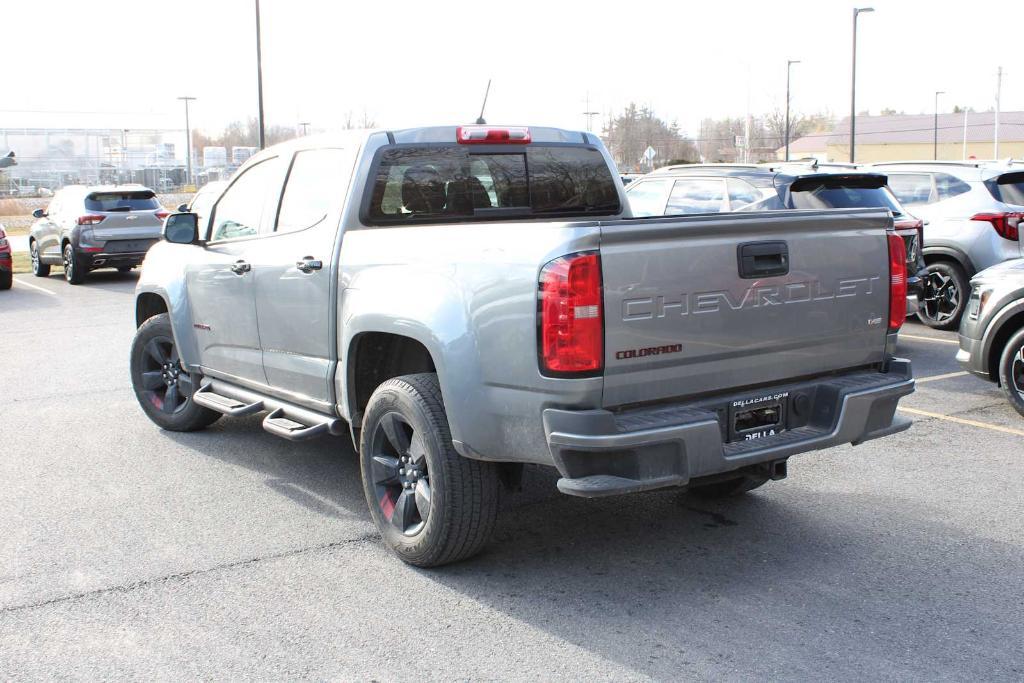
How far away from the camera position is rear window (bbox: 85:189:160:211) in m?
19.1

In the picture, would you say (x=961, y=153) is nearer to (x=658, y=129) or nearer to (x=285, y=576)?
(x=658, y=129)

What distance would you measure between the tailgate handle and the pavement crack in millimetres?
2268

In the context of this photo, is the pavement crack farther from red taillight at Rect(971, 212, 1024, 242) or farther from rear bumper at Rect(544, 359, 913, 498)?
red taillight at Rect(971, 212, 1024, 242)

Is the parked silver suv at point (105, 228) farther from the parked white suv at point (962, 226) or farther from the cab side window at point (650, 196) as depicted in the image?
the parked white suv at point (962, 226)

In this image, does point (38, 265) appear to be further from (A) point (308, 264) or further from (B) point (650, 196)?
(A) point (308, 264)

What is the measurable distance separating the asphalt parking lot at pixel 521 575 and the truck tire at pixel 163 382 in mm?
255

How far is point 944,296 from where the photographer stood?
11.9 m

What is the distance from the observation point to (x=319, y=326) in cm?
538

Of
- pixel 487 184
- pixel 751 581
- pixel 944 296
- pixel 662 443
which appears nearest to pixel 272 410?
pixel 487 184

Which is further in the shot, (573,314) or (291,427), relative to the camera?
(291,427)

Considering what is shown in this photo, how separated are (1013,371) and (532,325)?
5.05 metres

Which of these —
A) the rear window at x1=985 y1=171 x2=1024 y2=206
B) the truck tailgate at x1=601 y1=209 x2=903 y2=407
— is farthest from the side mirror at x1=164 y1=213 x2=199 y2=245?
the rear window at x1=985 y1=171 x2=1024 y2=206

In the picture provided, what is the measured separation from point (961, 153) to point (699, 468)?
310 feet

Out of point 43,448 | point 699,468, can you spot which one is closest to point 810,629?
point 699,468
